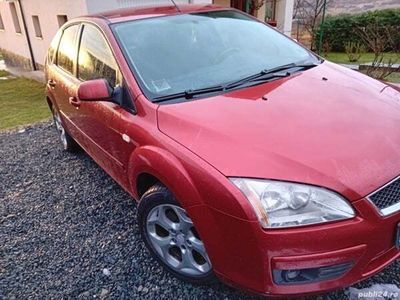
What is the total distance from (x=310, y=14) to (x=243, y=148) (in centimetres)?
1279

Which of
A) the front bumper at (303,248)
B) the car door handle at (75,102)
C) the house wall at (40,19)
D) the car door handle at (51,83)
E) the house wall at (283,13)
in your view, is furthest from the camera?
the house wall at (283,13)

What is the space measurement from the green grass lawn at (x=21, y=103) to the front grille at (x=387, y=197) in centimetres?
619

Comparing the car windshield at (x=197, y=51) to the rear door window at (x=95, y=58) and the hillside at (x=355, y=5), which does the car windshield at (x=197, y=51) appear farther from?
the hillside at (x=355, y=5)

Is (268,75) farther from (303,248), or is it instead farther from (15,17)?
(15,17)

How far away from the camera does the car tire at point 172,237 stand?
2.17 metres

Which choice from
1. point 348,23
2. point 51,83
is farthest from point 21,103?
point 348,23

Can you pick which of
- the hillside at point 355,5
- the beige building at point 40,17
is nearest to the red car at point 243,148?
the beige building at point 40,17

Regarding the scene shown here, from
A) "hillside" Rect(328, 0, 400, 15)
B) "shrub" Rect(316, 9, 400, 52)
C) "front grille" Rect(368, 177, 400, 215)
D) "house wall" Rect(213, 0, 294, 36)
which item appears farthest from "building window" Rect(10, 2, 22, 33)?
"front grille" Rect(368, 177, 400, 215)

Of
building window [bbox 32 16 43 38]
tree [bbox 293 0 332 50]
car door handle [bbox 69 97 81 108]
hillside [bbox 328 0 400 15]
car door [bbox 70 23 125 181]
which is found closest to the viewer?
car door [bbox 70 23 125 181]

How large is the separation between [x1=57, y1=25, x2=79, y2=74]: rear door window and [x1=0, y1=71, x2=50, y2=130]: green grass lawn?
2923mm

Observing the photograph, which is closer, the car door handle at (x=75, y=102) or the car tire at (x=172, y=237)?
the car tire at (x=172, y=237)

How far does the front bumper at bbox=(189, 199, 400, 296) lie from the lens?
5.46 ft

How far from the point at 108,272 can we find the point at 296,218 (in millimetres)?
1500

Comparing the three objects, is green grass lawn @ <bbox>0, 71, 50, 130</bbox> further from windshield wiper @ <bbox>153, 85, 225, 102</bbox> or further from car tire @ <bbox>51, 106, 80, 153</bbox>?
windshield wiper @ <bbox>153, 85, 225, 102</bbox>
